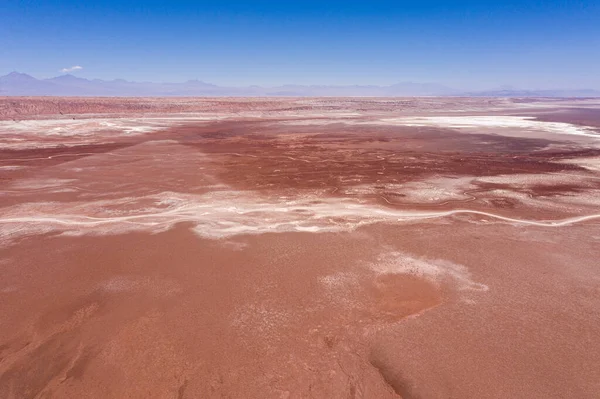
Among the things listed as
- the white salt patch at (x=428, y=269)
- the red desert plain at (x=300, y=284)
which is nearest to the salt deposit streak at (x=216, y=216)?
the red desert plain at (x=300, y=284)

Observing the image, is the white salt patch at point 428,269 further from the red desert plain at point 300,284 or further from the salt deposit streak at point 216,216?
the salt deposit streak at point 216,216

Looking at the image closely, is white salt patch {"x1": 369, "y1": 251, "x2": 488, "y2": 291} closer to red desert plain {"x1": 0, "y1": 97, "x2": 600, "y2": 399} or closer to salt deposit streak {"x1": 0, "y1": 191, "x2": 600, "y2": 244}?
red desert plain {"x1": 0, "y1": 97, "x2": 600, "y2": 399}

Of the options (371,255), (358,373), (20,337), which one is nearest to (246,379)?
(358,373)

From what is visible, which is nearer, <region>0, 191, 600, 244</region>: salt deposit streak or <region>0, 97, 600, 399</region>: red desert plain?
<region>0, 97, 600, 399</region>: red desert plain

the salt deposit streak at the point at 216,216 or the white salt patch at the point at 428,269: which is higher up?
the salt deposit streak at the point at 216,216

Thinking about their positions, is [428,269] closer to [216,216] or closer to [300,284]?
[300,284]

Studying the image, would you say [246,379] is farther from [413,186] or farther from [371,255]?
[413,186]

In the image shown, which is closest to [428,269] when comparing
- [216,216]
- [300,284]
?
[300,284]

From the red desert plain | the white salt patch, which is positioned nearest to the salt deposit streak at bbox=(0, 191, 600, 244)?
the red desert plain
